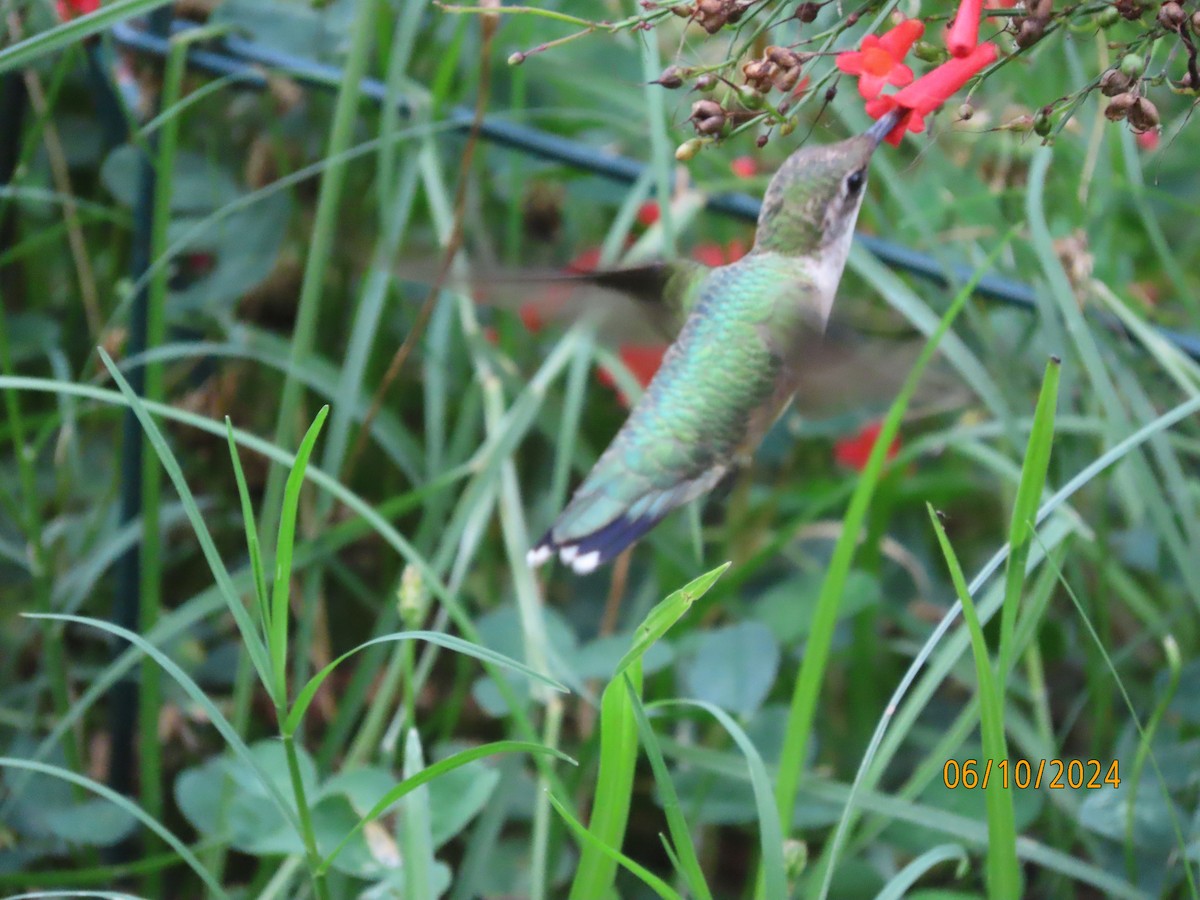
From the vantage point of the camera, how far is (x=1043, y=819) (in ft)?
5.30

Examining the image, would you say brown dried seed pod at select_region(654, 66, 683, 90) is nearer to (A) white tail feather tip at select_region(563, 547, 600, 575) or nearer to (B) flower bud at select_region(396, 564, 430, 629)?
(A) white tail feather tip at select_region(563, 547, 600, 575)

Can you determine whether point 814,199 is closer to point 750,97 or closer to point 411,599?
point 750,97

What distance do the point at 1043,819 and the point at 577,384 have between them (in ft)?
2.75

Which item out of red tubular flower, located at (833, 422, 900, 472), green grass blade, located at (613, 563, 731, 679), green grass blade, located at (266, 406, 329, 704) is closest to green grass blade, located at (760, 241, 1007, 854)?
green grass blade, located at (613, 563, 731, 679)

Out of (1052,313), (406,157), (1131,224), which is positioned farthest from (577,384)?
(1131,224)

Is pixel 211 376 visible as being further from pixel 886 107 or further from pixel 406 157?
pixel 886 107

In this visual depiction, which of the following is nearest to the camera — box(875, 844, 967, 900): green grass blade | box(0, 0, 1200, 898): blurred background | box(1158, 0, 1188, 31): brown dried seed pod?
box(1158, 0, 1188, 31): brown dried seed pod

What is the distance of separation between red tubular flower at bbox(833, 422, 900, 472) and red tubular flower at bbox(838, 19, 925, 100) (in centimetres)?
124

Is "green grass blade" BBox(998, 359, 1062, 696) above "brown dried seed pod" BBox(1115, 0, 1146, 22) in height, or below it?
below

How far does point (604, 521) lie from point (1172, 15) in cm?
54

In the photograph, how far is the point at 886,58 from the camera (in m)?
0.72

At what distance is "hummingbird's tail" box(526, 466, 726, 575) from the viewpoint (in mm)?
937

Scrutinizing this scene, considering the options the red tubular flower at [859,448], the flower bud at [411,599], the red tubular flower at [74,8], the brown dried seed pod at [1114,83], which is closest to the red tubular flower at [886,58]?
the brown dried seed pod at [1114,83]

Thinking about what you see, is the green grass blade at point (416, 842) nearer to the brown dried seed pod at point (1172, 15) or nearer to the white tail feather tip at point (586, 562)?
the white tail feather tip at point (586, 562)
